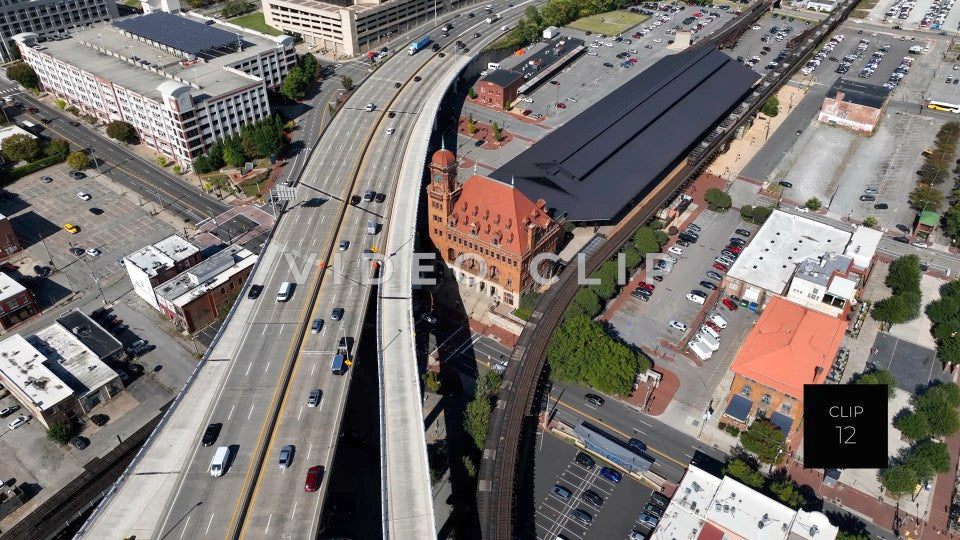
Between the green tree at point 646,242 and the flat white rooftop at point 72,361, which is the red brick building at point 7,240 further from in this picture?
the green tree at point 646,242

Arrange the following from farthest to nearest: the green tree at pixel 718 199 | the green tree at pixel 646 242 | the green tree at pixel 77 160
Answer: the green tree at pixel 77 160 → the green tree at pixel 718 199 → the green tree at pixel 646 242

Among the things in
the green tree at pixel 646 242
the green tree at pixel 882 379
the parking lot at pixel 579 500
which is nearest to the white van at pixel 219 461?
the parking lot at pixel 579 500

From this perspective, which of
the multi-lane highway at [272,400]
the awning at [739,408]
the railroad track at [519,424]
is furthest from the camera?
the awning at [739,408]

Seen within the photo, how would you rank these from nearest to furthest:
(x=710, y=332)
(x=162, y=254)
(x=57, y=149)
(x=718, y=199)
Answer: (x=710, y=332)
(x=162, y=254)
(x=718, y=199)
(x=57, y=149)

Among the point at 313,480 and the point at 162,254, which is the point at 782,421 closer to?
the point at 313,480

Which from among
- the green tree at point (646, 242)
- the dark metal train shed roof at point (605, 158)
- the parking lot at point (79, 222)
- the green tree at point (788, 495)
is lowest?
the parking lot at point (79, 222)

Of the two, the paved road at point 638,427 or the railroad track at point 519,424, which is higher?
the railroad track at point 519,424

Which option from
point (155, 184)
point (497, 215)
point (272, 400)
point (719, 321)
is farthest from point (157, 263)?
point (719, 321)
